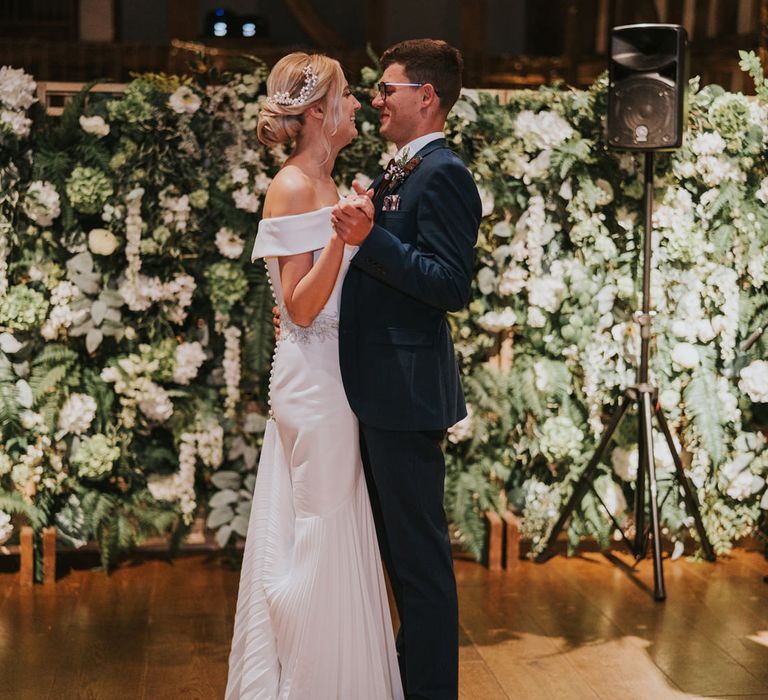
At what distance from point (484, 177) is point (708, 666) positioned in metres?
2.01

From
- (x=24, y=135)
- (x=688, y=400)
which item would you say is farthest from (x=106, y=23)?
(x=688, y=400)

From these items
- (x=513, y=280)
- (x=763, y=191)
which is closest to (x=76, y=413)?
(x=513, y=280)

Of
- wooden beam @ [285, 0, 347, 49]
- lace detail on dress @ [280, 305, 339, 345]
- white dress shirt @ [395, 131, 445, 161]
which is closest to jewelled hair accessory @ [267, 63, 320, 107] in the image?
white dress shirt @ [395, 131, 445, 161]

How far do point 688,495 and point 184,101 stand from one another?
8.11 feet

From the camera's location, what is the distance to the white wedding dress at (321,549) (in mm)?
2629

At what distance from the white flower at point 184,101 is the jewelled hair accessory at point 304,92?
178 centimetres

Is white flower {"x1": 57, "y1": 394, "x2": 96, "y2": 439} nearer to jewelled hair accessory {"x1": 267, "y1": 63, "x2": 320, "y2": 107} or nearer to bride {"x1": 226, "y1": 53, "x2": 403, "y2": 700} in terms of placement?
bride {"x1": 226, "y1": 53, "x2": 403, "y2": 700}

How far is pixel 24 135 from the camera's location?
4.19m

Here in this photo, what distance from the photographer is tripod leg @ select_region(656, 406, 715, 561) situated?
4270 mm

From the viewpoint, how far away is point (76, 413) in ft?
14.0

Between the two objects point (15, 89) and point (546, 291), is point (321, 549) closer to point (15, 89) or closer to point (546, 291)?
point (546, 291)

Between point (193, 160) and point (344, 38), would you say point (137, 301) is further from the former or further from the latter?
point (344, 38)

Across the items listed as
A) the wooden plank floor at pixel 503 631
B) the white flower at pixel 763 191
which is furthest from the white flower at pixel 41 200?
the white flower at pixel 763 191

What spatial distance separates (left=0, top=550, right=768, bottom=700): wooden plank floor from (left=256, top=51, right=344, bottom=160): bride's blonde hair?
1650 millimetres
